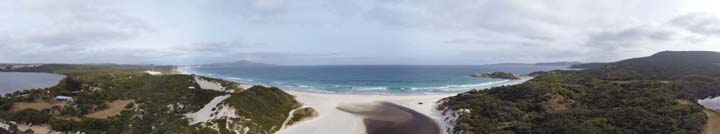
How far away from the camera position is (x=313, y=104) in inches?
1507

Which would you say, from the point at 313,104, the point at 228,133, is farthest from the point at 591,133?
the point at 313,104

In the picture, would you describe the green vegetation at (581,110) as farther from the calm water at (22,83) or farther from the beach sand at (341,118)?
the calm water at (22,83)

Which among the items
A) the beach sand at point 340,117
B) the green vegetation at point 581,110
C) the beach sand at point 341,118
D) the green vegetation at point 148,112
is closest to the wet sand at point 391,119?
the beach sand at point 340,117

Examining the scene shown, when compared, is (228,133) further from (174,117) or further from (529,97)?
(529,97)

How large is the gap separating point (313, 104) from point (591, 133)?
28045 millimetres

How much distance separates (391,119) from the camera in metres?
29.6

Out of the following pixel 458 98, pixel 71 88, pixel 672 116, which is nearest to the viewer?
pixel 672 116

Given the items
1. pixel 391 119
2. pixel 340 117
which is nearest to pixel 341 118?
pixel 340 117

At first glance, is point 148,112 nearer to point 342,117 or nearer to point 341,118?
point 341,118

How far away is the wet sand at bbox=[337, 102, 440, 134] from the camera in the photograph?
84.0ft

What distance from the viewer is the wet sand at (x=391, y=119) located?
25.6 meters

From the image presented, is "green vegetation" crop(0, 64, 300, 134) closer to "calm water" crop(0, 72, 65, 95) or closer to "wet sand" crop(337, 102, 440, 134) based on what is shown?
"wet sand" crop(337, 102, 440, 134)

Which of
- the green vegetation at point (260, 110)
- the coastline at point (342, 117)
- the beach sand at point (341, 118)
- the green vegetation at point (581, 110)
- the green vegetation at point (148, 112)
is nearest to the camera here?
the green vegetation at point (581, 110)

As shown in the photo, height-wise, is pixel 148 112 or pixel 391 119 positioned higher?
pixel 148 112
